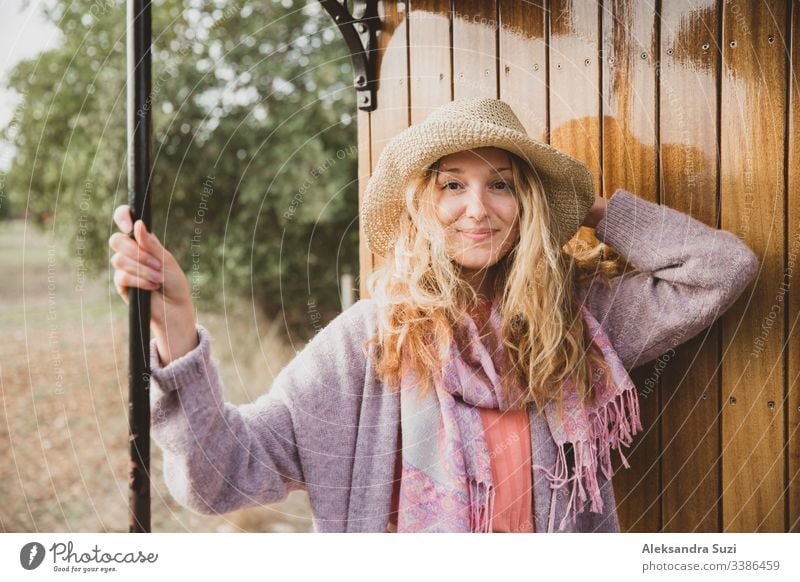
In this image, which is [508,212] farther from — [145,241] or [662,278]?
[145,241]

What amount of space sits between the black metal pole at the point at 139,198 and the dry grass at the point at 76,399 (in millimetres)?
1166

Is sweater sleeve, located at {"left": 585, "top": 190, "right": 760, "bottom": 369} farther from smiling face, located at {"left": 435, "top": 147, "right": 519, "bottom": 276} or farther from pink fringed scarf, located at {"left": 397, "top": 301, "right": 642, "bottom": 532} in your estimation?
smiling face, located at {"left": 435, "top": 147, "right": 519, "bottom": 276}

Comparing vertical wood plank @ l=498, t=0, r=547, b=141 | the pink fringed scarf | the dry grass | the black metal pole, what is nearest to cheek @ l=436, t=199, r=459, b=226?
the pink fringed scarf

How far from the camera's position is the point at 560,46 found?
883mm

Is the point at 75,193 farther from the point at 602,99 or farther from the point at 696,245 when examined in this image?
the point at 696,245

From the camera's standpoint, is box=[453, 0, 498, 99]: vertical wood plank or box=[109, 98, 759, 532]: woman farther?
box=[453, 0, 498, 99]: vertical wood plank

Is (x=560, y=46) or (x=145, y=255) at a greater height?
(x=560, y=46)

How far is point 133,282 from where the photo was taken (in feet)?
1.88

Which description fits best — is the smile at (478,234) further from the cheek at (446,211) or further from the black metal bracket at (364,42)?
the black metal bracket at (364,42)

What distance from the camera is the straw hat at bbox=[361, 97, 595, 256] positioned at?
0.72m

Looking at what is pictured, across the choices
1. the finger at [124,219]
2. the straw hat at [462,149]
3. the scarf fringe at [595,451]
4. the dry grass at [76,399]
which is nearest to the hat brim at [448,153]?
the straw hat at [462,149]

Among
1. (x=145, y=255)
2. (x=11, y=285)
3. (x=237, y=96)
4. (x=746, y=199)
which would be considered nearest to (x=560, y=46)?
(x=746, y=199)
